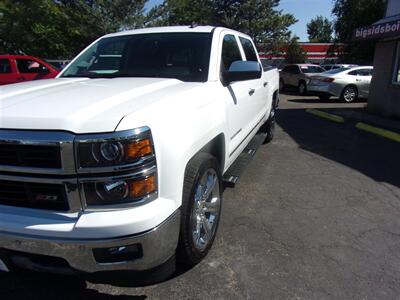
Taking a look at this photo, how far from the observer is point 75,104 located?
245cm

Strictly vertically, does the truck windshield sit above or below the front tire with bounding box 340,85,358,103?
above

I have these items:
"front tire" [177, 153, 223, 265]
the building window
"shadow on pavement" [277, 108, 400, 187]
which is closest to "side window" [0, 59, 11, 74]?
"shadow on pavement" [277, 108, 400, 187]

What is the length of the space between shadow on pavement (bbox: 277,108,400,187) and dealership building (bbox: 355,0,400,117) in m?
1.82

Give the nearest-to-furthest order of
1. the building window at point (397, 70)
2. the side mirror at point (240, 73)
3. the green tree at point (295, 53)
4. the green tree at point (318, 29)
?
the side mirror at point (240, 73) → the building window at point (397, 70) → the green tree at point (295, 53) → the green tree at point (318, 29)

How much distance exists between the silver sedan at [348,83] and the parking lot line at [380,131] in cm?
625

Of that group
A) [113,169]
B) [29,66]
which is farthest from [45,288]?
[29,66]

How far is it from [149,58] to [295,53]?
40.9 meters

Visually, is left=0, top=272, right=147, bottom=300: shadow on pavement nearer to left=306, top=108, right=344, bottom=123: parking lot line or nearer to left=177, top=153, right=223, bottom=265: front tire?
left=177, top=153, right=223, bottom=265: front tire

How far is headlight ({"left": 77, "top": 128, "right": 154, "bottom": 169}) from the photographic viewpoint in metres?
2.15

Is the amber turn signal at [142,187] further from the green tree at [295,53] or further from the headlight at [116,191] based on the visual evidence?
the green tree at [295,53]

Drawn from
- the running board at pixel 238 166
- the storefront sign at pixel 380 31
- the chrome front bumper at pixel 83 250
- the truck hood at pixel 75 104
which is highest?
the storefront sign at pixel 380 31

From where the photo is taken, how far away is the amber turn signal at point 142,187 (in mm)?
2252

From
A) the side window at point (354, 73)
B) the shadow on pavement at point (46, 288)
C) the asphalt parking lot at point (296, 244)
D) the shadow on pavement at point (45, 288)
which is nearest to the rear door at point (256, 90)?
the asphalt parking lot at point (296, 244)

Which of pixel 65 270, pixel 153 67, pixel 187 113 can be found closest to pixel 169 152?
pixel 187 113
